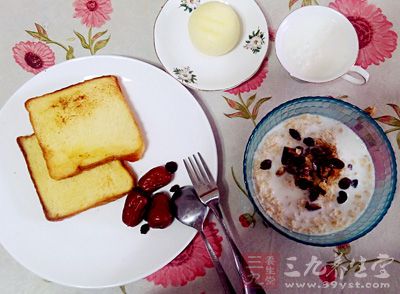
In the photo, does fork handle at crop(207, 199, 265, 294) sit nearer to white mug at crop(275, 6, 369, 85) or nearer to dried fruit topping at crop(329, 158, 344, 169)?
dried fruit topping at crop(329, 158, 344, 169)

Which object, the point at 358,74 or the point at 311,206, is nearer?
the point at 311,206

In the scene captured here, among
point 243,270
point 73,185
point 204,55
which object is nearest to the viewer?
point 243,270

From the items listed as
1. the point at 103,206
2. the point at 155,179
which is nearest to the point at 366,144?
the point at 155,179

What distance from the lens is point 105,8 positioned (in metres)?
1.30

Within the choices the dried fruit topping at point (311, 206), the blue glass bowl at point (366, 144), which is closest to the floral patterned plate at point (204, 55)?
the blue glass bowl at point (366, 144)

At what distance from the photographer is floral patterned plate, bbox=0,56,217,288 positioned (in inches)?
41.7

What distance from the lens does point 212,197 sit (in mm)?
1064

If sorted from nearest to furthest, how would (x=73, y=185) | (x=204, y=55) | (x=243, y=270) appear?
1. (x=243, y=270)
2. (x=73, y=185)
3. (x=204, y=55)

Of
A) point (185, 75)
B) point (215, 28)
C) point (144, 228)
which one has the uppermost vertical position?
point (215, 28)

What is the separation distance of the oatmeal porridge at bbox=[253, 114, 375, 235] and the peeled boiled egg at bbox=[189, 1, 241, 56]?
0.94ft

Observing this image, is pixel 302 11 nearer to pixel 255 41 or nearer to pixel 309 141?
pixel 255 41

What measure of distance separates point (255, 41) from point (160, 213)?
0.56 meters

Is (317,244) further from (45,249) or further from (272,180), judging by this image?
(45,249)

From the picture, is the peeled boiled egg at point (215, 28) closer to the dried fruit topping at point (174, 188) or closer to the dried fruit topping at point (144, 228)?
the dried fruit topping at point (174, 188)
